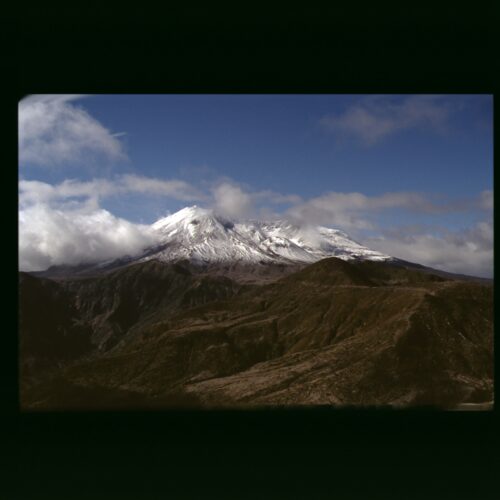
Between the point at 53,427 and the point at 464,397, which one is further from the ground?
the point at 53,427

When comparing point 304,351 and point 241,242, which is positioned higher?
point 241,242

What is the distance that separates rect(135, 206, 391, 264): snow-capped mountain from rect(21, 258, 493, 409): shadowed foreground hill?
43.1ft

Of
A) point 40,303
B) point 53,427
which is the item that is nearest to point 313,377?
point 53,427

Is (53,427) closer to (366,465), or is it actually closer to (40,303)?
(366,465)

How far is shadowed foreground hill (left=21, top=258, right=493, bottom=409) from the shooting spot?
54.5ft

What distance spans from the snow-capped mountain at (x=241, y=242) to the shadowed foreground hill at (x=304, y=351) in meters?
13.1

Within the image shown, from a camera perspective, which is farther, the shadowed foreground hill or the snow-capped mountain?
the snow-capped mountain

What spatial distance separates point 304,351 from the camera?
20875mm

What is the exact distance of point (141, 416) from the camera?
12.9 ft

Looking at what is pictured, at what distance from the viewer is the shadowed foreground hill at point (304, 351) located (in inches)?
654

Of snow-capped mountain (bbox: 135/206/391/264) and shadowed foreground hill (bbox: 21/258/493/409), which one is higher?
snow-capped mountain (bbox: 135/206/391/264)

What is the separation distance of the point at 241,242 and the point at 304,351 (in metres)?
26.9
